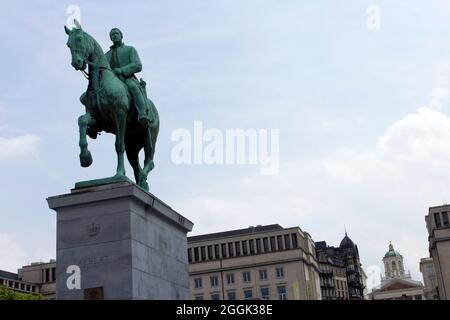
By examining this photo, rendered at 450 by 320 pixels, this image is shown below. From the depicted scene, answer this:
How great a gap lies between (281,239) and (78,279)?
111 meters

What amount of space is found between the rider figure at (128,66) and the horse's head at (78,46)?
4.69 feet

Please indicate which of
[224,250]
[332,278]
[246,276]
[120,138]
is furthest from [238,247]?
[120,138]

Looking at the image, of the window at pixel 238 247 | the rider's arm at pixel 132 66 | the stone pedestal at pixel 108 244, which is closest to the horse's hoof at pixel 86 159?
the stone pedestal at pixel 108 244

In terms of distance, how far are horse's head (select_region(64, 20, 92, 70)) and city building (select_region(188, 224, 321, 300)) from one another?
10654 centimetres

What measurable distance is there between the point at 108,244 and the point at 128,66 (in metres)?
5.20

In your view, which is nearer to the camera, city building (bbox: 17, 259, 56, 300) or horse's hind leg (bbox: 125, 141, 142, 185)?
horse's hind leg (bbox: 125, 141, 142, 185)

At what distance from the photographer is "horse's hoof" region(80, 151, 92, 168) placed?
15656mm

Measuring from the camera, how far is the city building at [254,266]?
395 feet

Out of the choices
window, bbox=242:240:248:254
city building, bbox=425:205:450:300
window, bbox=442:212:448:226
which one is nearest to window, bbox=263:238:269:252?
window, bbox=242:240:248:254

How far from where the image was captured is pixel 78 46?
15562 mm

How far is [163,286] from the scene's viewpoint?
15992 millimetres

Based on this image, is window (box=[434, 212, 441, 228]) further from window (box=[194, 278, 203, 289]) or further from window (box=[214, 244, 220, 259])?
window (box=[194, 278, 203, 289])

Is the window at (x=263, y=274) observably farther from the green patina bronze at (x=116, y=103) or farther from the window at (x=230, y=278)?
the green patina bronze at (x=116, y=103)
